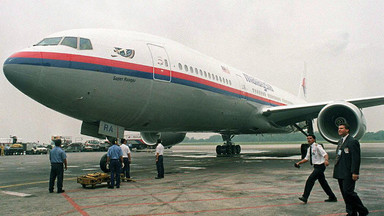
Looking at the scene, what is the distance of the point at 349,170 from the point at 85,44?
23.5 feet

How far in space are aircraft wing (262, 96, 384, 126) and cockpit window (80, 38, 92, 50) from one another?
11.0 meters

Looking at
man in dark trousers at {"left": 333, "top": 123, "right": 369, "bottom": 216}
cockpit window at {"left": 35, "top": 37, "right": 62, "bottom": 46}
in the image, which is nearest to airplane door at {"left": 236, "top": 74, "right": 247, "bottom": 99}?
cockpit window at {"left": 35, "top": 37, "right": 62, "bottom": 46}

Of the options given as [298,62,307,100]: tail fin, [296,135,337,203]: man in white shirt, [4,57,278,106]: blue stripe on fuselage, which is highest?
[298,62,307,100]: tail fin

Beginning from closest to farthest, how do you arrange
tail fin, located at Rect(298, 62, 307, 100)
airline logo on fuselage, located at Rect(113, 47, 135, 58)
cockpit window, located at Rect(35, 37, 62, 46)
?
cockpit window, located at Rect(35, 37, 62, 46), airline logo on fuselage, located at Rect(113, 47, 135, 58), tail fin, located at Rect(298, 62, 307, 100)

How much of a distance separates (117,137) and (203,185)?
10.5ft

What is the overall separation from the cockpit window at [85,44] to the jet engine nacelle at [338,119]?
9240mm

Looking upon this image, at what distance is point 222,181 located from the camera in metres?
8.77

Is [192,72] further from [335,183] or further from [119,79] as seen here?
[335,183]

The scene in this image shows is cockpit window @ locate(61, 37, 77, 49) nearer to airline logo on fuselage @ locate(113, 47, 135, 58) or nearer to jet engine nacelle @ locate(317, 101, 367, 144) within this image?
airline logo on fuselage @ locate(113, 47, 135, 58)

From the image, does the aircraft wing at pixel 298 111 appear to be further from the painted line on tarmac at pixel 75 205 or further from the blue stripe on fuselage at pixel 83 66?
the painted line on tarmac at pixel 75 205

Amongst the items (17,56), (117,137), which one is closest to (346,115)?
(117,137)

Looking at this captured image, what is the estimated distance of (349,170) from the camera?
15.5 ft

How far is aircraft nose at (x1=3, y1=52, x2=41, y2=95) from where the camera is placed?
25.1 feet

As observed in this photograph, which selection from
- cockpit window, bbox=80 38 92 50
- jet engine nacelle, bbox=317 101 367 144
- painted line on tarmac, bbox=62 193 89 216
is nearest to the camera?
painted line on tarmac, bbox=62 193 89 216
